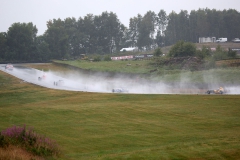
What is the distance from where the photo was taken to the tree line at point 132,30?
484ft

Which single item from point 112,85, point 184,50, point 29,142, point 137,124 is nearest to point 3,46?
point 184,50

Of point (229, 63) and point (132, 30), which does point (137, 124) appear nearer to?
point (229, 63)

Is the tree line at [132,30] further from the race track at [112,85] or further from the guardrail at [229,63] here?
the guardrail at [229,63]

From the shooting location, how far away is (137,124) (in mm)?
27859

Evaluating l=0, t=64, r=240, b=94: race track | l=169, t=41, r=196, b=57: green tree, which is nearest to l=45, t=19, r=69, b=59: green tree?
l=0, t=64, r=240, b=94: race track

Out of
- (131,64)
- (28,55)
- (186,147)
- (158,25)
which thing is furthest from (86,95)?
(158,25)

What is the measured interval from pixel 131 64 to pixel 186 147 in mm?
71064

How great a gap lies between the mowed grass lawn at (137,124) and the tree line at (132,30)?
102105mm

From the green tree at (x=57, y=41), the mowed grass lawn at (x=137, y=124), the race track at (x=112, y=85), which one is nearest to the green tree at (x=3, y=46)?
the green tree at (x=57, y=41)

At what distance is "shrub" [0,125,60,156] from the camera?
16.2m

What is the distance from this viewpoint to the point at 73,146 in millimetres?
21703

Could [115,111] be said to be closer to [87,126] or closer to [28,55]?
[87,126]

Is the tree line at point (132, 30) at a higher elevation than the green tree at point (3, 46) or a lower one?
higher

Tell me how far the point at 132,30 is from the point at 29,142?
158 meters
